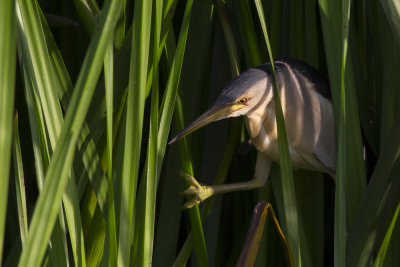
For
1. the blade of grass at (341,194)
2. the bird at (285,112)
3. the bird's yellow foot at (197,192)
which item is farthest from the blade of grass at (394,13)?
the bird's yellow foot at (197,192)

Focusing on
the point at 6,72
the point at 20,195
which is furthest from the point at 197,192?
the point at 6,72

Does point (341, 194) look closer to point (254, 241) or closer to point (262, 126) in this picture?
point (254, 241)

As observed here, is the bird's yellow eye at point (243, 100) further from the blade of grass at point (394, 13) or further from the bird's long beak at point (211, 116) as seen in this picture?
the blade of grass at point (394, 13)

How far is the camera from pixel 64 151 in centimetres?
52

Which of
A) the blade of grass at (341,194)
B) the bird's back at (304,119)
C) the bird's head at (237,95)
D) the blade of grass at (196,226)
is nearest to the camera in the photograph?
the blade of grass at (341,194)

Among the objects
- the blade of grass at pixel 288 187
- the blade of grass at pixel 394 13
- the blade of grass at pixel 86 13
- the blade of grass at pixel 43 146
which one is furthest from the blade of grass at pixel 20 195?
the blade of grass at pixel 394 13

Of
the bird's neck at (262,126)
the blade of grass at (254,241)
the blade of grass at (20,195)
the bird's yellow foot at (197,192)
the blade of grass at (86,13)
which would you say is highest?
the blade of grass at (86,13)

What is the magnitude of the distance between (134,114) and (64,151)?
0.20 m

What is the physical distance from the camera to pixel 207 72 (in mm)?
1067

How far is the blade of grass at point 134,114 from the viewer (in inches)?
28.2

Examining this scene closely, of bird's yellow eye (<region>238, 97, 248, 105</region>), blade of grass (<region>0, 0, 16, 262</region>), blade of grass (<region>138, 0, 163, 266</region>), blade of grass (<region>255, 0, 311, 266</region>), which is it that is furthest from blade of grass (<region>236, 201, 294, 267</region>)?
blade of grass (<region>0, 0, 16, 262</region>)

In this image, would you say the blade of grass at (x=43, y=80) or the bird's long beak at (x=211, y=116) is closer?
the blade of grass at (x=43, y=80)

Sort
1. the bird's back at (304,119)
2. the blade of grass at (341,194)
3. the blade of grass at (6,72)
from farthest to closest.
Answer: the bird's back at (304,119) < the blade of grass at (341,194) < the blade of grass at (6,72)

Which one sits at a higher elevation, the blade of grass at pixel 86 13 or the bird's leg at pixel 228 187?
the blade of grass at pixel 86 13
